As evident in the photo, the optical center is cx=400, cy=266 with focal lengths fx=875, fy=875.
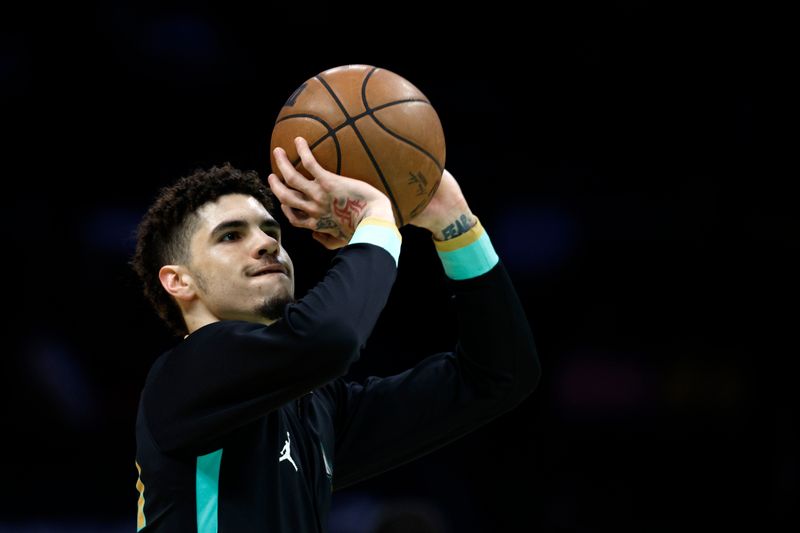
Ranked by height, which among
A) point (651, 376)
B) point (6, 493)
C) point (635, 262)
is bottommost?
point (651, 376)

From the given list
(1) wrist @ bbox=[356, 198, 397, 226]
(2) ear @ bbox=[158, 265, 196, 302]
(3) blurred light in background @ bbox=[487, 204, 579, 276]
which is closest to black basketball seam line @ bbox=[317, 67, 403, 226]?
(1) wrist @ bbox=[356, 198, 397, 226]

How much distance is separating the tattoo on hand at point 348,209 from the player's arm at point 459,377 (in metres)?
0.49

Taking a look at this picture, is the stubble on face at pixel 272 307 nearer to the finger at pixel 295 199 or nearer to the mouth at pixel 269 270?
the mouth at pixel 269 270

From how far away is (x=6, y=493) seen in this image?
5.54 m

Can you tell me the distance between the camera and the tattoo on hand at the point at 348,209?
94.3 inches

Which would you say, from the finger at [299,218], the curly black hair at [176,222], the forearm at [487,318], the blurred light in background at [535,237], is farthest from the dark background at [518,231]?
the finger at [299,218]

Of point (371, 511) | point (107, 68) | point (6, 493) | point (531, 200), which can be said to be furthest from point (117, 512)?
point (531, 200)

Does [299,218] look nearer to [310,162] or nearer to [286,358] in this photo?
[310,162]

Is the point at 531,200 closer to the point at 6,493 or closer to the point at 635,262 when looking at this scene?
the point at 635,262

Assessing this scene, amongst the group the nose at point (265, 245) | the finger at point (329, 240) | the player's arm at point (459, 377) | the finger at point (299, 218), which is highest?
the finger at point (299, 218)

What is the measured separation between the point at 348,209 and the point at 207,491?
0.85 metres

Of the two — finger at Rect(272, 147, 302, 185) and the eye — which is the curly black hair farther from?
finger at Rect(272, 147, 302, 185)

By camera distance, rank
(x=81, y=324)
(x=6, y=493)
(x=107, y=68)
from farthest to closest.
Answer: (x=107, y=68), (x=81, y=324), (x=6, y=493)

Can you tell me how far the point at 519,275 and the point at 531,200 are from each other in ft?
2.14
